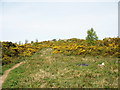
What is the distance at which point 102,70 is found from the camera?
674 inches

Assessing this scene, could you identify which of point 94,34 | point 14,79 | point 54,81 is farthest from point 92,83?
point 94,34

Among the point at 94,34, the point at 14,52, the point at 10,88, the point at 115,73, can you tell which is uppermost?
the point at 94,34

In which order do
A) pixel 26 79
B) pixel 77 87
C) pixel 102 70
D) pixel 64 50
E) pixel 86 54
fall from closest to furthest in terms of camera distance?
pixel 77 87, pixel 26 79, pixel 102 70, pixel 86 54, pixel 64 50

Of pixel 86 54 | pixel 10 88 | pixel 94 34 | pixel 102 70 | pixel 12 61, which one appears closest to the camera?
pixel 10 88

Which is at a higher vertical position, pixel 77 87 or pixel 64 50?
pixel 64 50

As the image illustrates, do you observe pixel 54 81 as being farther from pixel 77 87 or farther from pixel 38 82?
pixel 77 87

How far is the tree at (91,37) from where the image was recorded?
121 feet

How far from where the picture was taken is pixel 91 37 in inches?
1473

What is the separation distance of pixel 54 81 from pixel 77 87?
2723 millimetres

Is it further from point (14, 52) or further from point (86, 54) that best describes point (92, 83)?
point (14, 52)

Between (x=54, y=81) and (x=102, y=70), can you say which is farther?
(x=102, y=70)

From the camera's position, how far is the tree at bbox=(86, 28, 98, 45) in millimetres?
36938

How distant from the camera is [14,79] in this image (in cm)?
1620

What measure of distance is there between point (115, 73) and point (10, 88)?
36.9 ft
